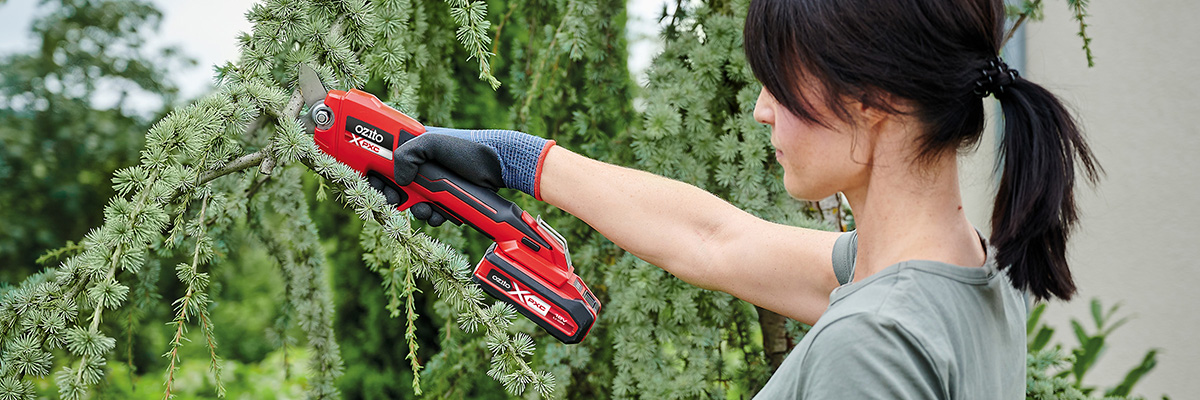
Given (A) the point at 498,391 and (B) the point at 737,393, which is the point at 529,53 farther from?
(A) the point at 498,391

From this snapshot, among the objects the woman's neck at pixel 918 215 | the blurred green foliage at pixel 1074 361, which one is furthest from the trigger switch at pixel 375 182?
the blurred green foliage at pixel 1074 361

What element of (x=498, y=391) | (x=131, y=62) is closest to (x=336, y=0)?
(x=498, y=391)

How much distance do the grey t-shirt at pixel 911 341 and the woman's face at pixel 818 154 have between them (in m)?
0.12

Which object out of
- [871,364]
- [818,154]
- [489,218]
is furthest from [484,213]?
[871,364]

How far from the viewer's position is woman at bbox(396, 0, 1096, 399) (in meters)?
0.74

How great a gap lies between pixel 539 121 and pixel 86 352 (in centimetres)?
100

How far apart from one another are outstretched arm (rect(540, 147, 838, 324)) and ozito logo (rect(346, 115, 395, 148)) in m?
0.23

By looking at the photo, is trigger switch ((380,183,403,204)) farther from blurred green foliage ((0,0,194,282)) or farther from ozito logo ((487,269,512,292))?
blurred green foliage ((0,0,194,282))

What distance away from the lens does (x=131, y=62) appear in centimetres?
294

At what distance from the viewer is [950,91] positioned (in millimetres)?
791

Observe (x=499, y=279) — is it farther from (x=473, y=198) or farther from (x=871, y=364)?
(x=871, y=364)

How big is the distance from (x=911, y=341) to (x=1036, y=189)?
209mm

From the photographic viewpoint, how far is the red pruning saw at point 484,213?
1.10 m

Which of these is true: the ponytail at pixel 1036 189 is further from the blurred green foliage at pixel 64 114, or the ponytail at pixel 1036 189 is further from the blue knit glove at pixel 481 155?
the blurred green foliage at pixel 64 114
